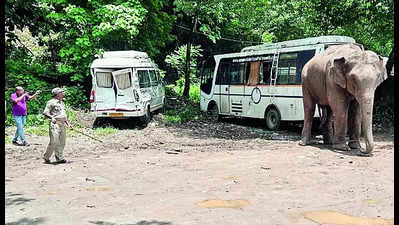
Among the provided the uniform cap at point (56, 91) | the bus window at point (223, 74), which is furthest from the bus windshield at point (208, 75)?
the uniform cap at point (56, 91)

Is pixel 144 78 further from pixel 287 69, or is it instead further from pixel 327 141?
pixel 327 141

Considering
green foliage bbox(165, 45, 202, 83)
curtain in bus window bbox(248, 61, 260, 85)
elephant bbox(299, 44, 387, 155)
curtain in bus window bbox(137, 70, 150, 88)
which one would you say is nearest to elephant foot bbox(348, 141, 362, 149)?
elephant bbox(299, 44, 387, 155)

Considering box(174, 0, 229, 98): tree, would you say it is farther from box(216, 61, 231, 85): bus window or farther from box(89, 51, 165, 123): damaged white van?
box(89, 51, 165, 123): damaged white van

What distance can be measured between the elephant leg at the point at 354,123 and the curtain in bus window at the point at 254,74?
3911mm

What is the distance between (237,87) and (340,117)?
5300mm

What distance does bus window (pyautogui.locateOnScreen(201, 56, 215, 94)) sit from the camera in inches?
628

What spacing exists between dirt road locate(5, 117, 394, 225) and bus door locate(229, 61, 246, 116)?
3546mm

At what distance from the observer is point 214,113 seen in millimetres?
15992

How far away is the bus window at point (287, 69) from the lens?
1223 cm

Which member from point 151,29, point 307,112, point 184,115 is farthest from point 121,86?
point 184,115

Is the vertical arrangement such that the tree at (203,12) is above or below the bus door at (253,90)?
above

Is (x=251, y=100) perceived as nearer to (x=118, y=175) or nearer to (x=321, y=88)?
(x=321, y=88)

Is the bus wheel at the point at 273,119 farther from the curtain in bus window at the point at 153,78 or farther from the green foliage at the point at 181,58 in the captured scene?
the green foliage at the point at 181,58
